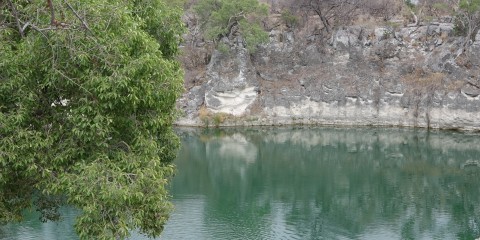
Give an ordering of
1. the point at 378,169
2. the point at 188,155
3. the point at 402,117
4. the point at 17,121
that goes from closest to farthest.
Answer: the point at 17,121 < the point at 378,169 < the point at 188,155 < the point at 402,117

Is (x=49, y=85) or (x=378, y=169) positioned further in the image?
(x=378, y=169)

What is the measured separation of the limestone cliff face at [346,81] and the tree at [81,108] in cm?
3396

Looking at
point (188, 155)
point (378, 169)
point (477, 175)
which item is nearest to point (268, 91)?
point (188, 155)

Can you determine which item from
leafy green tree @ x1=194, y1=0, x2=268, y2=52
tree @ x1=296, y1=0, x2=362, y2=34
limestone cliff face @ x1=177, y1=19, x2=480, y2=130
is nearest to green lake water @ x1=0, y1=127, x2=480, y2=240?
limestone cliff face @ x1=177, y1=19, x2=480, y2=130

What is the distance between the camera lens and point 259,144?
37.6m

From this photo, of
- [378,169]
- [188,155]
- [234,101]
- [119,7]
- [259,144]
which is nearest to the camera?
[119,7]

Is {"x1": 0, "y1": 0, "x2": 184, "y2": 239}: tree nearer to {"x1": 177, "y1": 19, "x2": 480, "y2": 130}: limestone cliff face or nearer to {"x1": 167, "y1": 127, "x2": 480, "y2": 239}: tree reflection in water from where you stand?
{"x1": 167, "y1": 127, "x2": 480, "y2": 239}: tree reflection in water

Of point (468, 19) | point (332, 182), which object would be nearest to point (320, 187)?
point (332, 182)

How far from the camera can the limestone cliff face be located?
41406 mm

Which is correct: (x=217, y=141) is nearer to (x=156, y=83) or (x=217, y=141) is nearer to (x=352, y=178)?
(x=352, y=178)

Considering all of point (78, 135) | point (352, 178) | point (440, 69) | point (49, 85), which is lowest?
point (352, 178)

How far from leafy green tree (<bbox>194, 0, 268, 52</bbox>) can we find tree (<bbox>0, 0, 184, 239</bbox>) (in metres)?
32.7

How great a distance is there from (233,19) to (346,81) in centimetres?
1016

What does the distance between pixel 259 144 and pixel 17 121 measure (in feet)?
96.0
